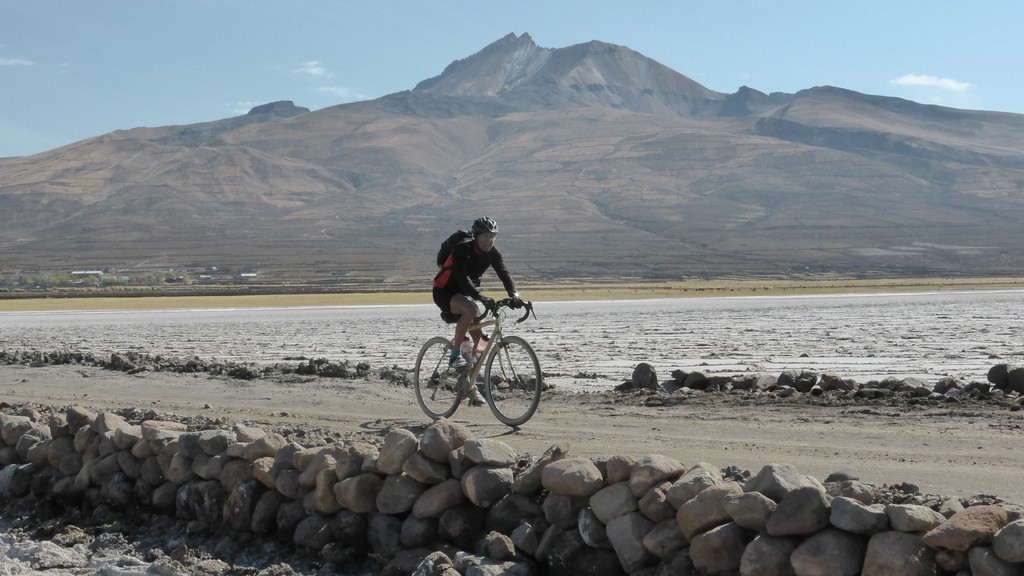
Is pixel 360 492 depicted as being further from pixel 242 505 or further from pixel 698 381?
pixel 698 381

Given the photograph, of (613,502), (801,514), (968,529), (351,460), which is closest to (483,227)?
(351,460)

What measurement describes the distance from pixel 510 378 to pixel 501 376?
0.08m

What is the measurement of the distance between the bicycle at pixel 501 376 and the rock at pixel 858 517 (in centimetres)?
409

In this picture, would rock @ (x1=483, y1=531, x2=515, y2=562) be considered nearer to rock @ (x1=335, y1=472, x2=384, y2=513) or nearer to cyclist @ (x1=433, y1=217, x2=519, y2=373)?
rock @ (x1=335, y1=472, x2=384, y2=513)

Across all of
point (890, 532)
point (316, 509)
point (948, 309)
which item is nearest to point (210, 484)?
point (316, 509)

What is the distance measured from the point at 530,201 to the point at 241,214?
47.9 m

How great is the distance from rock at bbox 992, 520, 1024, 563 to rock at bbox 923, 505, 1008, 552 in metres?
0.09

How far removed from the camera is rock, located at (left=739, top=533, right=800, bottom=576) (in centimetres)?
465

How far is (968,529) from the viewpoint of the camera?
14.0ft

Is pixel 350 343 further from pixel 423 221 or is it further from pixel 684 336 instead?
pixel 423 221

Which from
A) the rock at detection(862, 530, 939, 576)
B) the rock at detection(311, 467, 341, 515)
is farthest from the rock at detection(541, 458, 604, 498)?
the rock at detection(862, 530, 939, 576)

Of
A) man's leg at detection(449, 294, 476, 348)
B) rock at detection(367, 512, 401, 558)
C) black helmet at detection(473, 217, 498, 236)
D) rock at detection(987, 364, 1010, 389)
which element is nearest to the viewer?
rock at detection(367, 512, 401, 558)

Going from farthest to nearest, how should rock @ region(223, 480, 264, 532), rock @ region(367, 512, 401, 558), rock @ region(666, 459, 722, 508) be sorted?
rock @ region(223, 480, 264, 532)
rock @ region(367, 512, 401, 558)
rock @ region(666, 459, 722, 508)

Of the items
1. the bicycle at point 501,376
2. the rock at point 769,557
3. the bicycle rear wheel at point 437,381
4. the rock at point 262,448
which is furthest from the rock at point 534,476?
the bicycle rear wheel at point 437,381
